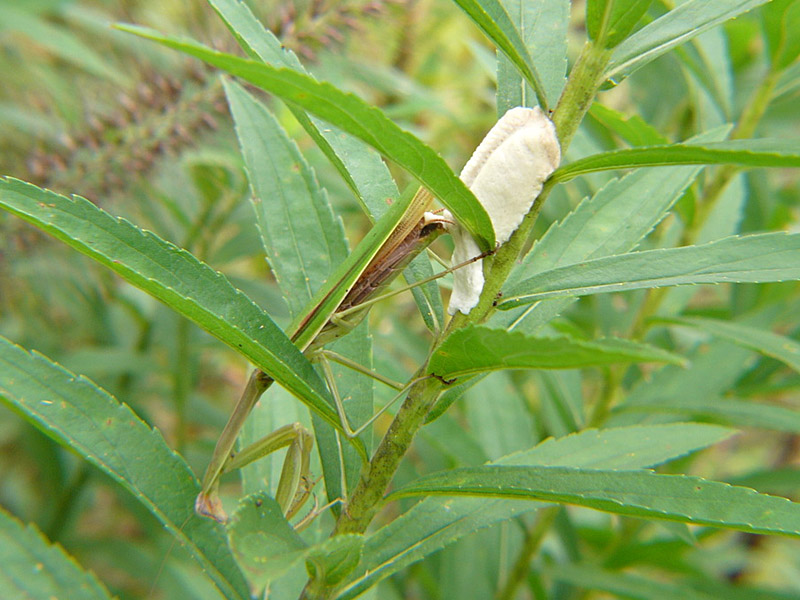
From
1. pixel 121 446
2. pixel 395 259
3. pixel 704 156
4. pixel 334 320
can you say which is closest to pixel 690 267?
pixel 704 156

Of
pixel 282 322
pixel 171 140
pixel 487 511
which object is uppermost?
pixel 171 140

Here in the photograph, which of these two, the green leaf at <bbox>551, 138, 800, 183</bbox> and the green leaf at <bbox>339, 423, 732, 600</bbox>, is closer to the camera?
the green leaf at <bbox>551, 138, 800, 183</bbox>

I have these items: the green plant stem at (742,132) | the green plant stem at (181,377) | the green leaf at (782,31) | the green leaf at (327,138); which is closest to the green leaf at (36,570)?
the green leaf at (327,138)

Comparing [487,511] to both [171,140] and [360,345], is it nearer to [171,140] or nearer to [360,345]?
[360,345]

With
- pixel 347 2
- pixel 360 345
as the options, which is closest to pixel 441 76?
pixel 347 2

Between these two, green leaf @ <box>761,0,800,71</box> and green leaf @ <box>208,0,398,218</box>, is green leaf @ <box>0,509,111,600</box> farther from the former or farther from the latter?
green leaf @ <box>761,0,800,71</box>

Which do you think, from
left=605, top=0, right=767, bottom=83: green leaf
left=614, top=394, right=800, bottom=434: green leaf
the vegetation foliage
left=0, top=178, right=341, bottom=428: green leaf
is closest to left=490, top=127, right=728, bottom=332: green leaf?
the vegetation foliage
